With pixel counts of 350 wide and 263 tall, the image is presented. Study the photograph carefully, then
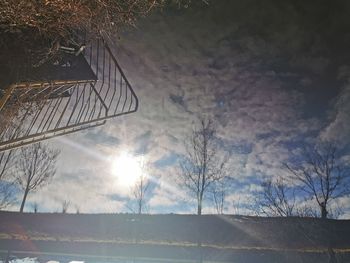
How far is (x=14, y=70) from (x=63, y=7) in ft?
4.36

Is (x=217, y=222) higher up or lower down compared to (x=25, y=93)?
higher up

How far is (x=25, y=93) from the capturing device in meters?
3.47

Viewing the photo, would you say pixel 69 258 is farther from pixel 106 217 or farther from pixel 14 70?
pixel 14 70

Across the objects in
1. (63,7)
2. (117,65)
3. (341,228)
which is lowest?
(63,7)

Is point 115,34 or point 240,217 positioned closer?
point 115,34

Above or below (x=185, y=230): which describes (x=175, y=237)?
below

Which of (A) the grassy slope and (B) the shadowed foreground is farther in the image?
(A) the grassy slope

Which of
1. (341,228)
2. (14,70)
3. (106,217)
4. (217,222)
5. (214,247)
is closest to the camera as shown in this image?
(14,70)

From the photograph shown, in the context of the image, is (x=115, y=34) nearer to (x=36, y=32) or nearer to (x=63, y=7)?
(x=63, y=7)

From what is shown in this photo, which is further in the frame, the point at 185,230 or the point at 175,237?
Answer: the point at 185,230

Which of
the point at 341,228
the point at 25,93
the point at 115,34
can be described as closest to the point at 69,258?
the point at 25,93

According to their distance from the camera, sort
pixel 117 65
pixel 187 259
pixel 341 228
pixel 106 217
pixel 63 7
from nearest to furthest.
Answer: pixel 63 7, pixel 117 65, pixel 187 259, pixel 341 228, pixel 106 217

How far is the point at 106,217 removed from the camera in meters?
26.3

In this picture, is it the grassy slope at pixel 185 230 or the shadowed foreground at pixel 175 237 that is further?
the grassy slope at pixel 185 230
